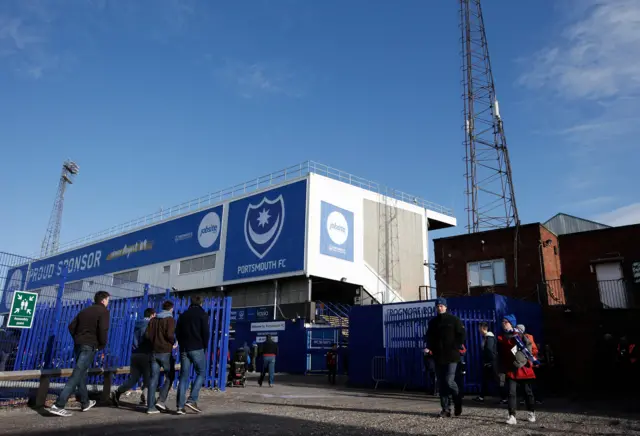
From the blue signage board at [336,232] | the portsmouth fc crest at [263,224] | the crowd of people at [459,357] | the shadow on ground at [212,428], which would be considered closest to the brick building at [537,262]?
the blue signage board at [336,232]

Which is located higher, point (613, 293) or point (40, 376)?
point (613, 293)

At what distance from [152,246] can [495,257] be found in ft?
99.8

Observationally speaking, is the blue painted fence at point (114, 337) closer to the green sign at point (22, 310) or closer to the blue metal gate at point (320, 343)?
the green sign at point (22, 310)

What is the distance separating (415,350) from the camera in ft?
48.2

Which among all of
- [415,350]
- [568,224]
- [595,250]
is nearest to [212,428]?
[415,350]

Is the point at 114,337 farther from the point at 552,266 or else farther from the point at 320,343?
the point at 552,266

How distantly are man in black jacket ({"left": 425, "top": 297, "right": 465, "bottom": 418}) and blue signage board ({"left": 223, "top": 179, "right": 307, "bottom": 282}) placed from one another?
75.6 ft

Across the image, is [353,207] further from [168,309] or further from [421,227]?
[168,309]

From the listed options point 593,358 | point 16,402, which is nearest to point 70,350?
point 16,402

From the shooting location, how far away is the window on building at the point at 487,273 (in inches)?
963

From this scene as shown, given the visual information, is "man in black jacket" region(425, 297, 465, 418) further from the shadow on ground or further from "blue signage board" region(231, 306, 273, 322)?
"blue signage board" region(231, 306, 273, 322)

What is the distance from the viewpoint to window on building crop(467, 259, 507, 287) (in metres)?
24.5

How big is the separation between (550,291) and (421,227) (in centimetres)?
1867

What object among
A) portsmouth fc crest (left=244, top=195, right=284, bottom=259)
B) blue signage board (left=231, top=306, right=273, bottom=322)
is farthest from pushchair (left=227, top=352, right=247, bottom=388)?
portsmouth fc crest (left=244, top=195, right=284, bottom=259)
